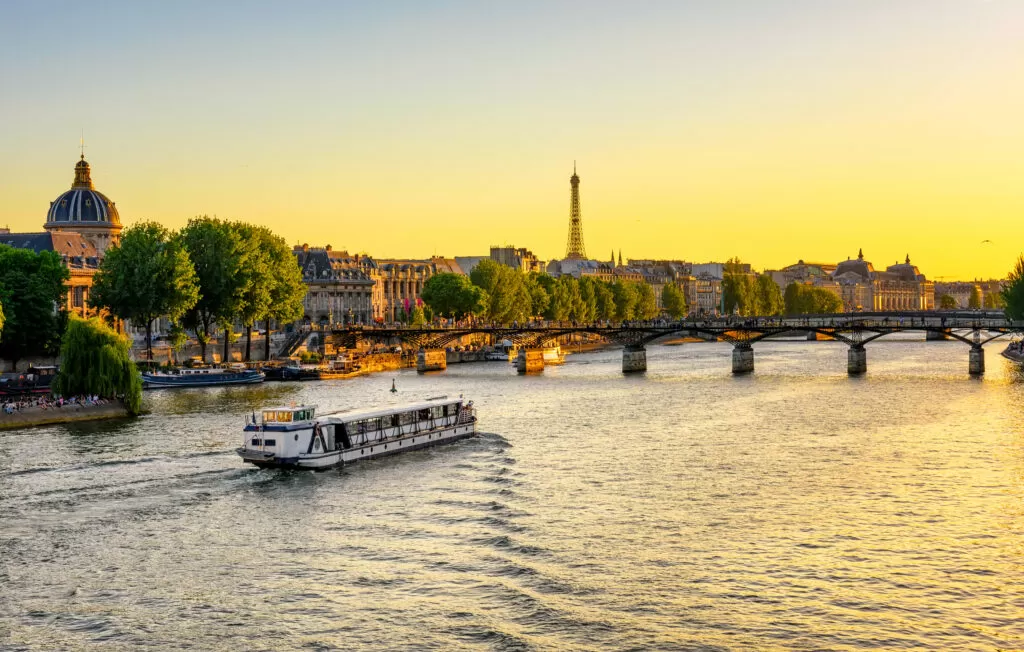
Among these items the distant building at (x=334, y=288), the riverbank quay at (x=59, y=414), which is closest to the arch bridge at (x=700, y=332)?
the distant building at (x=334, y=288)

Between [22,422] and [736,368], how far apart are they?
2302 inches

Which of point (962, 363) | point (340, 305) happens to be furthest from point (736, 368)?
point (340, 305)

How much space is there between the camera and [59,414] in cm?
6297

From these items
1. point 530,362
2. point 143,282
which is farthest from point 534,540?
A: point 530,362

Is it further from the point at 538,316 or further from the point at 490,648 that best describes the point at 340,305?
the point at 490,648

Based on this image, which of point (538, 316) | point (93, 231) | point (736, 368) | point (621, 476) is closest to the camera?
point (621, 476)

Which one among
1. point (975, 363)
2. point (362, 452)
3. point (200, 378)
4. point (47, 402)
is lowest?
point (362, 452)

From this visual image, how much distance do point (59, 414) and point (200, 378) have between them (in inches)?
1060

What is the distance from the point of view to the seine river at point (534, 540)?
28.7 meters

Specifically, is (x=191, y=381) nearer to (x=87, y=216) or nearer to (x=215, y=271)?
(x=215, y=271)

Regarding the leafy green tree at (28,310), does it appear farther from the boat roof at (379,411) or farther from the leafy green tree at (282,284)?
the boat roof at (379,411)

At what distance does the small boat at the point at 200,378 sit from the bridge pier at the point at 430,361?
19.0 metres

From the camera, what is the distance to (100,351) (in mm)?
66625

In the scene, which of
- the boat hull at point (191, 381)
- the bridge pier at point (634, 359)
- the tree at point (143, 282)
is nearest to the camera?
the boat hull at point (191, 381)
